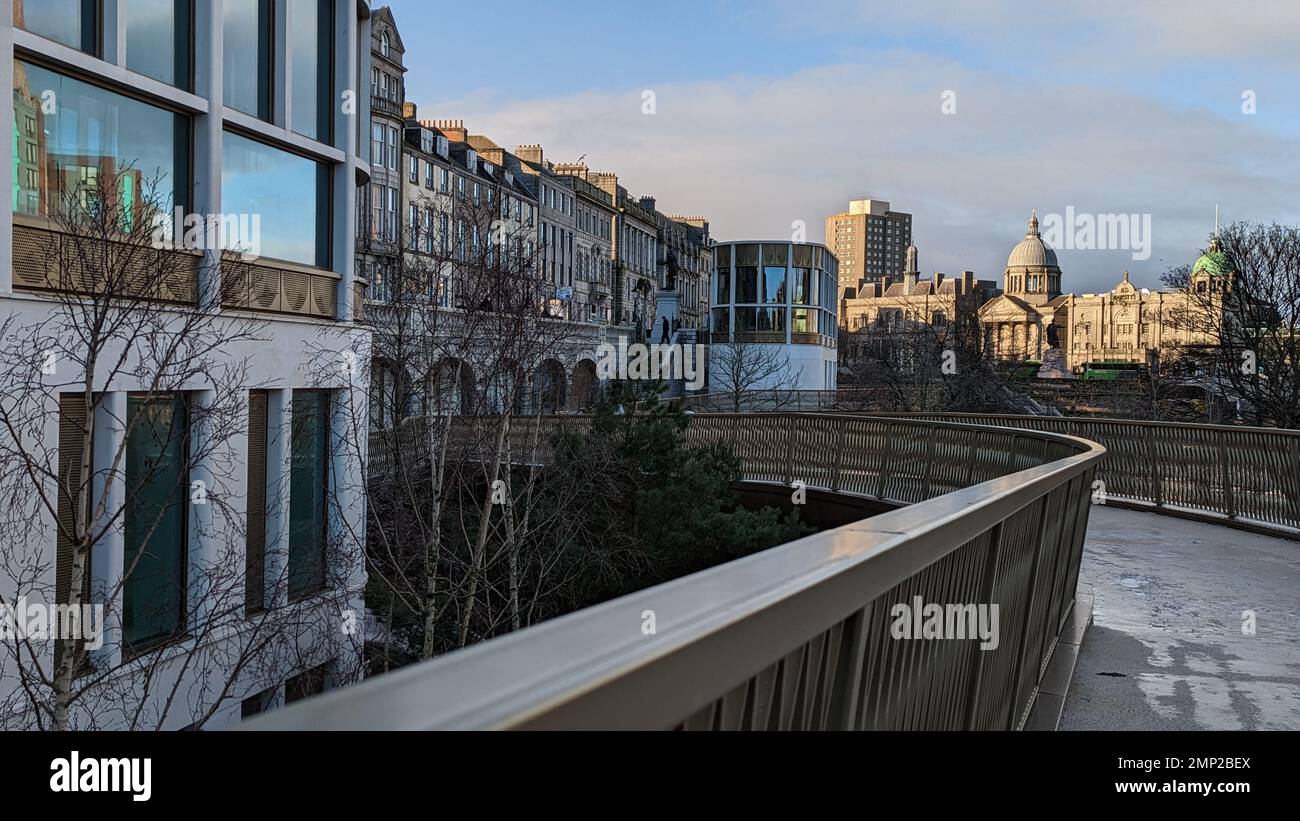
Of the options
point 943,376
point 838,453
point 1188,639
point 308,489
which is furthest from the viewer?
point 943,376

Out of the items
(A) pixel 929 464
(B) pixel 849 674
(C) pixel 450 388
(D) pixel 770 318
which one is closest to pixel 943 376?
(D) pixel 770 318

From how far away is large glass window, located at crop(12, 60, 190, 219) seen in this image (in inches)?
519

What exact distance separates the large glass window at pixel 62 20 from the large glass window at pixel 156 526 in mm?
4101

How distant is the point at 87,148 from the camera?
46.3 feet

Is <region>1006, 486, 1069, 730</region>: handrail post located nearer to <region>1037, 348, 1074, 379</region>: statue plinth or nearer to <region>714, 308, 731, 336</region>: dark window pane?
<region>714, 308, 731, 336</region>: dark window pane

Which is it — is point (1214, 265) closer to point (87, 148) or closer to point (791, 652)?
point (87, 148)

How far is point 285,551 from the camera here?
55.9 ft

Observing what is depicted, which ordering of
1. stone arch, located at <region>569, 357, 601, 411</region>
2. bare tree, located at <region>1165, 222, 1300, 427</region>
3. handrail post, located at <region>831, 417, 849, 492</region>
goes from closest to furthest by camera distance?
handrail post, located at <region>831, 417, 849, 492</region> → stone arch, located at <region>569, 357, 601, 411</region> → bare tree, located at <region>1165, 222, 1300, 427</region>

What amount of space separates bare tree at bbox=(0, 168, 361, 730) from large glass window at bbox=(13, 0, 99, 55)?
1.61 meters

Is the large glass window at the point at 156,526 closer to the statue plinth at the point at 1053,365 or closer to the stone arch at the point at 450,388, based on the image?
the stone arch at the point at 450,388

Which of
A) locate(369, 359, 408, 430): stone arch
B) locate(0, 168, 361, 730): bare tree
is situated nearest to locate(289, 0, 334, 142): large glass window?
locate(0, 168, 361, 730): bare tree

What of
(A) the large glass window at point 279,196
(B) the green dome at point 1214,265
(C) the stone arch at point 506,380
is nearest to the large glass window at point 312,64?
(A) the large glass window at point 279,196

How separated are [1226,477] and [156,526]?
47.8 feet

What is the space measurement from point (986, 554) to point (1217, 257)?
164 feet
